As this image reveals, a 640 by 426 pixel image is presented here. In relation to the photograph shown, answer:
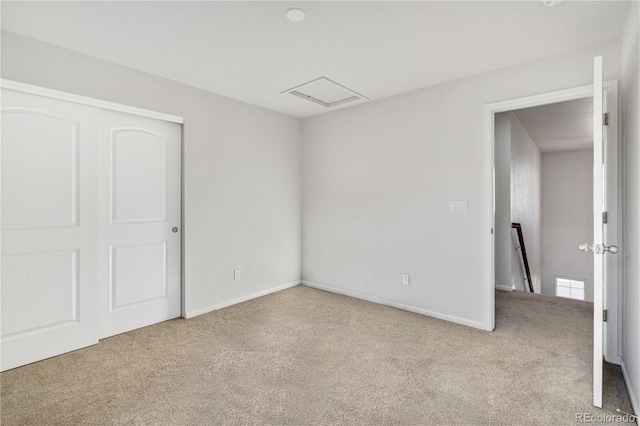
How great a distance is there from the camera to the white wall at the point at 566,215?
7230mm

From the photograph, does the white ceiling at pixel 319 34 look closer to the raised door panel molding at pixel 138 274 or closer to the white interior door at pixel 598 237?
the white interior door at pixel 598 237

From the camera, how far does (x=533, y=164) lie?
6.58 m

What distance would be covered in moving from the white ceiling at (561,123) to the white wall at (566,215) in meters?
0.66

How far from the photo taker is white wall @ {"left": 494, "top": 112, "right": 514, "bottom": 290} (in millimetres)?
4426

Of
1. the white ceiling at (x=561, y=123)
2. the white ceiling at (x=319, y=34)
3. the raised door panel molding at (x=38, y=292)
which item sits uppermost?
the white ceiling at (x=561, y=123)

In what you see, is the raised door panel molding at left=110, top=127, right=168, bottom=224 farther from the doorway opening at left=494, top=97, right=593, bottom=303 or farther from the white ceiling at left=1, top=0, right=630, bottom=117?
the doorway opening at left=494, top=97, right=593, bottom=303

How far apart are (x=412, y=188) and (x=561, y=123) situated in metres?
3.37

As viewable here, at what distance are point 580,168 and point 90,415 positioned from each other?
943 cm

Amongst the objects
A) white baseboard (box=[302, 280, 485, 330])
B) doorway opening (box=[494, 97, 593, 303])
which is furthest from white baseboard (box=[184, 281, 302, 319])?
doorway opening (box=[494, 97, 593, 303])

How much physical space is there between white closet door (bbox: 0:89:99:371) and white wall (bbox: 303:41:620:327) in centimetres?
257

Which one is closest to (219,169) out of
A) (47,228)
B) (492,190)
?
(47,228)

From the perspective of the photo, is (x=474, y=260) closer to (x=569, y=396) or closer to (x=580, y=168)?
(x=569, y=396)

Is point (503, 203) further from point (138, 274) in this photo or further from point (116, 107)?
point (116, 107)

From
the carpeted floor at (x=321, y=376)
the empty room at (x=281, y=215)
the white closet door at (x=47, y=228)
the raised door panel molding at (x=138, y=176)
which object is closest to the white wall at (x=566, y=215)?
the empty room at (x=281, y=215)
